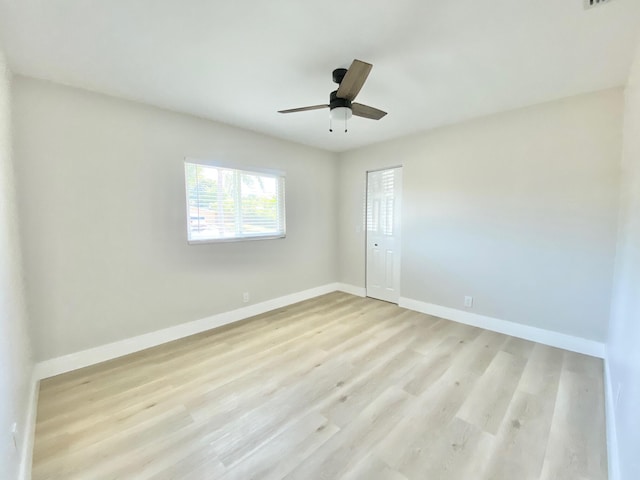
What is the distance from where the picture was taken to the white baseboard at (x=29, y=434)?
4.45 feet

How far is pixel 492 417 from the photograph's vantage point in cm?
181

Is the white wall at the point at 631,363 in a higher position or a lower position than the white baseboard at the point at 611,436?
higher

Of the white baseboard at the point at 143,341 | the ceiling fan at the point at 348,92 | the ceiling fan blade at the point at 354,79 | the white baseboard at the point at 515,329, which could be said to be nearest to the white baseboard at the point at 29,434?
the white baseboard at the point at 143,341

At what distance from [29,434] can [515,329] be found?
418 cm

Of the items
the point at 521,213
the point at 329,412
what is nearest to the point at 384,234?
the point at 521,213

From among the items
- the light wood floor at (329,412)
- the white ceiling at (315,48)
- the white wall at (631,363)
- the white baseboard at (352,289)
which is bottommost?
the light wood floor at (329,412)

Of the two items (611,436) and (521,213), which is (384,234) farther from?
(611,436)

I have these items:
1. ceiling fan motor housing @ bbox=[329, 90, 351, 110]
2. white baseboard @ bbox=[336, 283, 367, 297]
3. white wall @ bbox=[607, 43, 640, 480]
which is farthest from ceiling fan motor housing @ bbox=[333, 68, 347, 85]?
white baseboard @ bbox=[336, 283, 367, 297]

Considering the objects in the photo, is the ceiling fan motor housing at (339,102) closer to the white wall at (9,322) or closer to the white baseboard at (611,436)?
the white wall at (9,322)

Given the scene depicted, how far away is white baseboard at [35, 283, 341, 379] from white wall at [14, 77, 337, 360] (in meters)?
0.07

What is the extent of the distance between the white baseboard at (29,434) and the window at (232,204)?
1.69 meters

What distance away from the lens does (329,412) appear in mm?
1864

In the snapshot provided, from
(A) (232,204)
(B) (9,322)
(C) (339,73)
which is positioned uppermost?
(C) (339,73)

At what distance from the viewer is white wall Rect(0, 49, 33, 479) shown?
3.90ft
